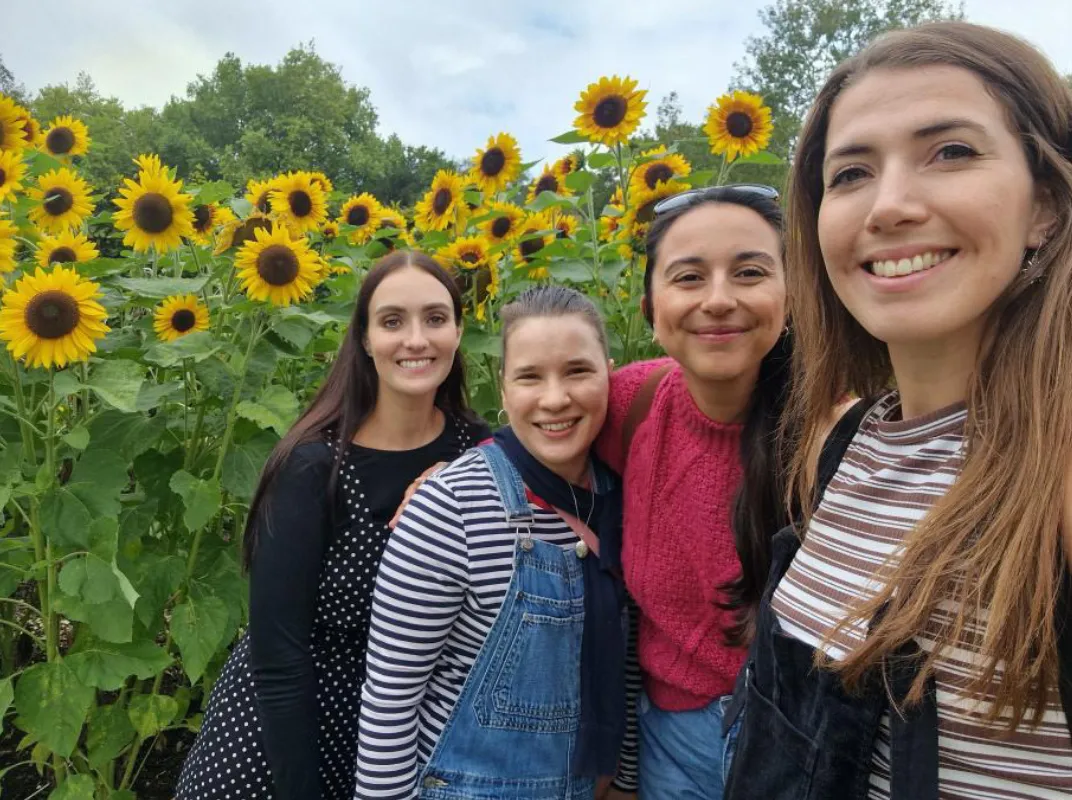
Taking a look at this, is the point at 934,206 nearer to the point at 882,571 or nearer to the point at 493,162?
the point at 882,571

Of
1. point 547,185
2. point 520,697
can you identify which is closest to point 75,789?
point 520,697

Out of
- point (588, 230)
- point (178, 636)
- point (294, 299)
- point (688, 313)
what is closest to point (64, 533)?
point (178, 636)

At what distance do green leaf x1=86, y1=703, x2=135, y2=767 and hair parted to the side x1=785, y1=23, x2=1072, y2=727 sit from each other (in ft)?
7.25

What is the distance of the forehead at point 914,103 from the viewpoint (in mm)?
872

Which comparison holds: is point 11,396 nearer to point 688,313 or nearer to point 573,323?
point 573,323

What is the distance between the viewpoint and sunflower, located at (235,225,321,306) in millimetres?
2186

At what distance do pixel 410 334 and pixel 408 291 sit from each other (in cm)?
12

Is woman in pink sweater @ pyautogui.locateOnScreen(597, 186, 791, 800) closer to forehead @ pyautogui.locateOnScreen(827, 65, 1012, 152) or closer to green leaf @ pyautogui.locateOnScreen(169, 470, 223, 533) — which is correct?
forehead @ pyautogui.locateOnScreen(827, 65, 1012, 152)

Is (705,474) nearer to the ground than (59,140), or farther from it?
nearer to the ground

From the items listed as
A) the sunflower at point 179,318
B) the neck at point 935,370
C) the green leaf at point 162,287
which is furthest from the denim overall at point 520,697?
the sunflower at point 179,318

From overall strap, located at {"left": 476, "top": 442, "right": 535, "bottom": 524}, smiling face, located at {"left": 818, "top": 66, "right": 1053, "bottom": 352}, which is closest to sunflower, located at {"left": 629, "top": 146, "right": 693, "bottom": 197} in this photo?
overall strap, located at {"left": 476, "top": 442, "right": 535, "bottom": 524}

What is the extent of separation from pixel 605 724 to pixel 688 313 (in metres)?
0.84

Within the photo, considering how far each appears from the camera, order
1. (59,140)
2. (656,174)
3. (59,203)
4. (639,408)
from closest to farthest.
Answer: (639,408)
(59,203)
(656,174)
(59,140)

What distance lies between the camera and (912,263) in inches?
34.4
